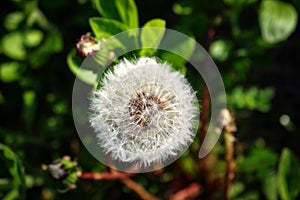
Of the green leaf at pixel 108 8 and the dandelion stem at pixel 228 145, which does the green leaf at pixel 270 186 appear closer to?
the dandelion stem at pixel 228 145

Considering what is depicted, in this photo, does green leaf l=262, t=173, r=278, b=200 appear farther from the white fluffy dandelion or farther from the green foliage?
the white fluffy dandelion

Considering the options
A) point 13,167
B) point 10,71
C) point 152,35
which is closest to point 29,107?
point 10,71

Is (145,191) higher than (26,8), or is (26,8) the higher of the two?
(26,8)

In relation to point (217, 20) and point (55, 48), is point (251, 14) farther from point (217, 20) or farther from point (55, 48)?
point (55, 48)

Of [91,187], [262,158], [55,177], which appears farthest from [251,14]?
[55,177]

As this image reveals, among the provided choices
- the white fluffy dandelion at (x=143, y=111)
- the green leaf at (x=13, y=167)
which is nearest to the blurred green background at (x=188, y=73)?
the green leaf at (x=13, y=167)

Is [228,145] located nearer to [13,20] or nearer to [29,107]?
[29,107]
